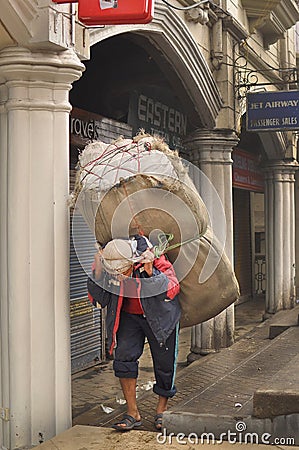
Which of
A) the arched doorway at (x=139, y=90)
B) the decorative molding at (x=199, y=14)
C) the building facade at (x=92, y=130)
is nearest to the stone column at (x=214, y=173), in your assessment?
the building facade at (x=92, y=130)

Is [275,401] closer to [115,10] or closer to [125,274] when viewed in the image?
[125,274]

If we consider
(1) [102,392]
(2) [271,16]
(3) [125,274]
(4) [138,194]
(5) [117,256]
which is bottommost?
(1) [102,392]

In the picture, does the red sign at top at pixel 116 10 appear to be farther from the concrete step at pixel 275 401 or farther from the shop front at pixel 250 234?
the shop front at pixel 250 234

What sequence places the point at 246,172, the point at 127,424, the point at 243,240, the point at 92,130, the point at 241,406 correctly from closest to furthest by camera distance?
the point at 127,424 → the point at 241,406 → the point at 92,130 → the point at 246,172 → the point at 243,240

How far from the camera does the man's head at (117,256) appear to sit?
4.32 m

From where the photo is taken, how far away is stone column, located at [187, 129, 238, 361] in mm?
8711

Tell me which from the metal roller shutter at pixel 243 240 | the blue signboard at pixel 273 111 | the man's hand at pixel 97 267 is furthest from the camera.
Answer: the metal roller shutter at pixel 243 240

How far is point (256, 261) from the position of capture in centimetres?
1627

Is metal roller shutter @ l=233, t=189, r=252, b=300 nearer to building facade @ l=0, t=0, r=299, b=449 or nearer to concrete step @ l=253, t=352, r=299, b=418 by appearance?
building facade @ l=0, t=0, r=299, b=449

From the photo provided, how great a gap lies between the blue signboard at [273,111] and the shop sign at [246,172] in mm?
3022

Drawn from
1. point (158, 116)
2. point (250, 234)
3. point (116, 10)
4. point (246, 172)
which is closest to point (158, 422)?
point (116, 10)

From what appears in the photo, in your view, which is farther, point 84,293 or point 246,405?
point 84,293

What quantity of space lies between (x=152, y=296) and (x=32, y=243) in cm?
90

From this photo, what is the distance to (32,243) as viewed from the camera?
181 inches
